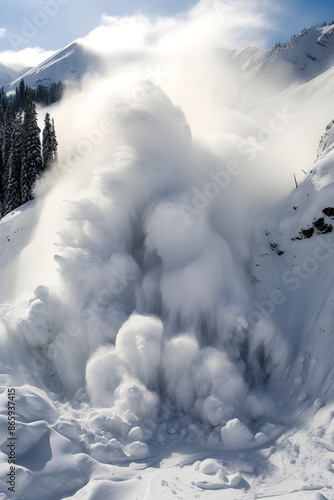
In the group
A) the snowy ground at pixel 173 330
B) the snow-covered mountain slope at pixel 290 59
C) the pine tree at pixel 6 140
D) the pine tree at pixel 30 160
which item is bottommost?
the snowy ground at pixel 173 330

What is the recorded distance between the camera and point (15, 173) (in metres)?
39.7

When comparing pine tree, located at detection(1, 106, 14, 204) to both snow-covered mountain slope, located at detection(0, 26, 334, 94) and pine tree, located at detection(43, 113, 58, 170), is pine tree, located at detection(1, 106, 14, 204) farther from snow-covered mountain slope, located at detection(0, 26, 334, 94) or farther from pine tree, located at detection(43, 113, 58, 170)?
snow-covered mountain slope, located at detection(0, 26, 334, 94)

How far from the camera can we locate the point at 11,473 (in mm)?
8578

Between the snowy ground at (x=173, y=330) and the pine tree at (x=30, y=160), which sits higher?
the pine tree at (x=30, y=160)

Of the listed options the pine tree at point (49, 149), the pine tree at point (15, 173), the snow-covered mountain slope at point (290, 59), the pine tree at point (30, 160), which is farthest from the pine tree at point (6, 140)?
the snow-covered mountain slope at point (290, 59)

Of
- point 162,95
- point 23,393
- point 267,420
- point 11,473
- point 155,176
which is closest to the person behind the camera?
point 11,473

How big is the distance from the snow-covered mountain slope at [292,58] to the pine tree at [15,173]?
93949mm

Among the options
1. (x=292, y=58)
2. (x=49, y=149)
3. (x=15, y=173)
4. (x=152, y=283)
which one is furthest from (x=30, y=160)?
(x=292, y=58)

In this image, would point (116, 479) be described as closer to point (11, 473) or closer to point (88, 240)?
point (11, 473)

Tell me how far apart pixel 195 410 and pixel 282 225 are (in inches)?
332

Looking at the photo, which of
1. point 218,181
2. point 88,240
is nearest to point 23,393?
point 88,240

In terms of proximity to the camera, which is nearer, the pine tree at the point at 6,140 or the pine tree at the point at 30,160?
the pine tree at the point at 30,160

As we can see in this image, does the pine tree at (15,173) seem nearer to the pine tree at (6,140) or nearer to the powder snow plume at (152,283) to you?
the pine tree at (6,140)

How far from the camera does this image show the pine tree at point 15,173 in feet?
128
